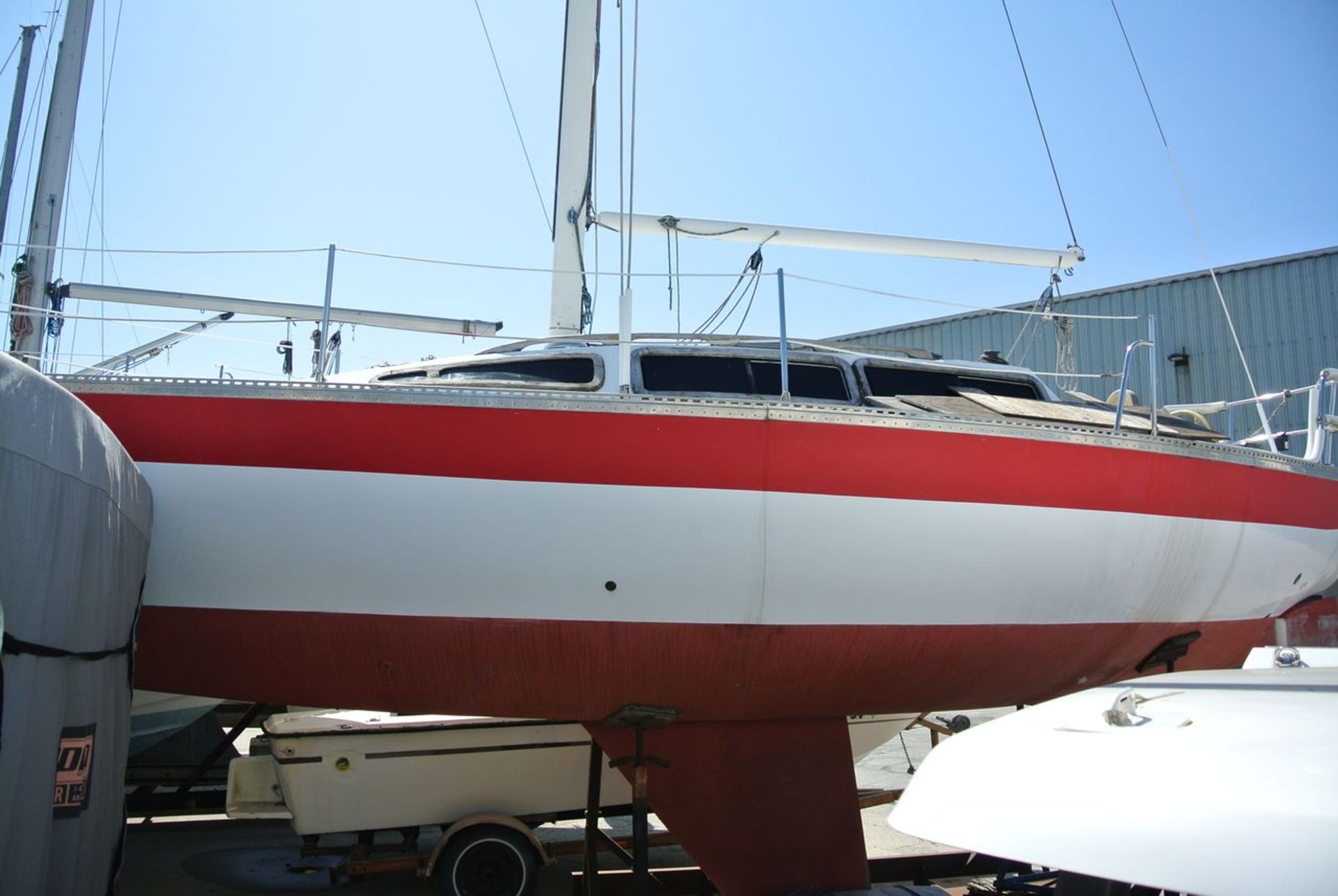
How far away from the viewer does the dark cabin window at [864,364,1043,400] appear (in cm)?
482

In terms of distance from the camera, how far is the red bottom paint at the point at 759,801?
418cm

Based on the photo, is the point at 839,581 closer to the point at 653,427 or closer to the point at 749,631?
the point at 749,631

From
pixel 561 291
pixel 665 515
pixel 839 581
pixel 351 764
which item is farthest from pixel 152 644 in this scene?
pixel 561 291

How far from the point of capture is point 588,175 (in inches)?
236

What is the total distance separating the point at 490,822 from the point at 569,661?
177 cm

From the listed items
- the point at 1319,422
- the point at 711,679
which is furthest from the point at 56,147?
the point at 1319,422

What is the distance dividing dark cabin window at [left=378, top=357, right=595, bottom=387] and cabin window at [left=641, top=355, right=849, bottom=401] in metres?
0.28

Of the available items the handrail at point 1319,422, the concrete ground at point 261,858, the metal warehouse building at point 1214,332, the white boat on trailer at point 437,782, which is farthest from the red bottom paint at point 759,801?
the metal warehouse building at point 1214,332

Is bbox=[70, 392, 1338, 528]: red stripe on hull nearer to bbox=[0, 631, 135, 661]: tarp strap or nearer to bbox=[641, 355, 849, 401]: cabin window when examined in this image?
bbox=[641, 355, 849, 401]: cabin window

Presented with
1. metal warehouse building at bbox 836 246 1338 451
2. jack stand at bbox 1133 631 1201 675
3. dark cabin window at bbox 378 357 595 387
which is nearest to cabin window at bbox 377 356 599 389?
dark cabin window at bbox 378 357 595 387

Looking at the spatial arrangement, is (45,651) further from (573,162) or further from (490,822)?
(573,162)

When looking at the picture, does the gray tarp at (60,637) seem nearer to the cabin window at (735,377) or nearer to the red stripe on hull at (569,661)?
the red stripe on hull at (569,661)

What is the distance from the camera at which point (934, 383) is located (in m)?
5.01

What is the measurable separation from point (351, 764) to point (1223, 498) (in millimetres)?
4498
